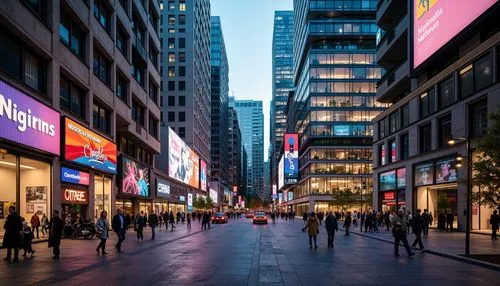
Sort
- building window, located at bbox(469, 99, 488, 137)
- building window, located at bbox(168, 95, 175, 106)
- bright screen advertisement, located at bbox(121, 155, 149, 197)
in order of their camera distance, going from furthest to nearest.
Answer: building window, located at bbox(168, 95, 175, 106) → bright screen advertisement, located at bbox(121, 155, 149, 197) → building window, located at bbox(469, 99, 488, 137)

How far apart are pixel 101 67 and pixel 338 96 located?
77.3 m

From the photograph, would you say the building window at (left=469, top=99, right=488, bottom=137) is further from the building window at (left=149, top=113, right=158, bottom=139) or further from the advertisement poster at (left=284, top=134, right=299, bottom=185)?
the advertisement poster at (left=284, top=134, right=299, bottom=185)

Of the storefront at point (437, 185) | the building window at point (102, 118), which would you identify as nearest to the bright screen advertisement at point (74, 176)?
the building window at point (102, 118)

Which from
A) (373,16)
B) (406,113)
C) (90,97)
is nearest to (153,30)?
(90,97)

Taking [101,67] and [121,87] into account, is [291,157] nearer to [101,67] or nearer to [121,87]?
[121,87]

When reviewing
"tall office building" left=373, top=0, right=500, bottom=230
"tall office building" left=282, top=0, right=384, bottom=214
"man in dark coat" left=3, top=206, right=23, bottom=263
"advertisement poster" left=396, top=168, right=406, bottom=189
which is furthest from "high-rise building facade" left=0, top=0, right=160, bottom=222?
"tall office building" left=282, top=0, right=384, bottom=214

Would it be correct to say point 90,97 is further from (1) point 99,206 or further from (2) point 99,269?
(2) point 99,269

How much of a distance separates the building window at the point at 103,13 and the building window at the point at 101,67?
2.30m

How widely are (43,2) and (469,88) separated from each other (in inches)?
1159

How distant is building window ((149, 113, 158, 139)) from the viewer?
59997mm

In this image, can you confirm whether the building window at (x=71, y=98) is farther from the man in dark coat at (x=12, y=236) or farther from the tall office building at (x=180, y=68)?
the tall office building at (x=180, y=68)

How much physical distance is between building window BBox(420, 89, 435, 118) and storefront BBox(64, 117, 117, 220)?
2777cm

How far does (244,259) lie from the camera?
18703mm

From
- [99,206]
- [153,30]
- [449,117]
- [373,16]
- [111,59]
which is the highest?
[373,16]
